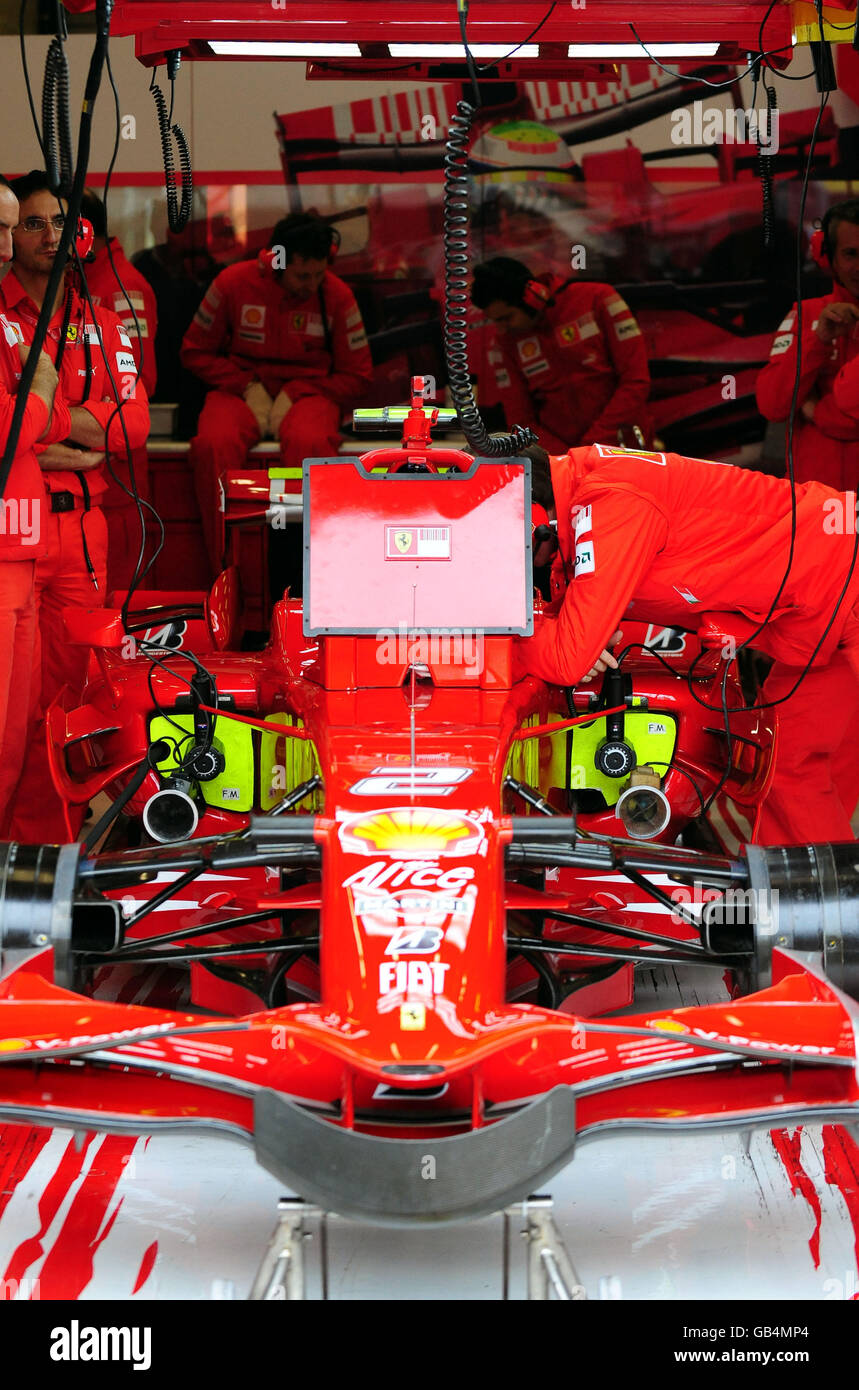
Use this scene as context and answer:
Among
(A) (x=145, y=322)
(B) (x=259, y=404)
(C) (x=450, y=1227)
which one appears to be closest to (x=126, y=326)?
(A) (x=145, y=322)

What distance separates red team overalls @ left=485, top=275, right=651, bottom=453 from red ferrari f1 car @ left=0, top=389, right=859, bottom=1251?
12.7 feet

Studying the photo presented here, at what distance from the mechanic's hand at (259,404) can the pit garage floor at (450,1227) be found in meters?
4.98

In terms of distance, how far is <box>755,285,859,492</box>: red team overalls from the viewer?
22.9ft

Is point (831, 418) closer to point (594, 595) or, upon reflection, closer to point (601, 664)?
point (601, 664)

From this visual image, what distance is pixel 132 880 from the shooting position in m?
A: 3.68

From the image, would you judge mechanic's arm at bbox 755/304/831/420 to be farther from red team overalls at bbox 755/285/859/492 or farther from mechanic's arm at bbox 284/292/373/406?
mechanic's arm at bbox 284/292/373/406

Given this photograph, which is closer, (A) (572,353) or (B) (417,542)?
(B) (417,542)

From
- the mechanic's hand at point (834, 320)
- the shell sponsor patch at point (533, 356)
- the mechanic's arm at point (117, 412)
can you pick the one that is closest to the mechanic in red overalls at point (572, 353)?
the shell sponsor patch at point (533, 356)

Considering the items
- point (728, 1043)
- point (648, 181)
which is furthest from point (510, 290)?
point (728, 1043)

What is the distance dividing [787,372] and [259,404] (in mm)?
2813

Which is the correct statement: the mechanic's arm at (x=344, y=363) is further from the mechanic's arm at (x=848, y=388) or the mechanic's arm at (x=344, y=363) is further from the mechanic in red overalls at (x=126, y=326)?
the mechanic's arm at (x=848, y=388)

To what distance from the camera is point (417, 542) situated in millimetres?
4234

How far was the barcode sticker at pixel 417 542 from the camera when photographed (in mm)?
4227

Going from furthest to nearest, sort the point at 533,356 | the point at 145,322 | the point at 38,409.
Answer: the point at 533,356 < the point at 145,322 < the point at 38,409
